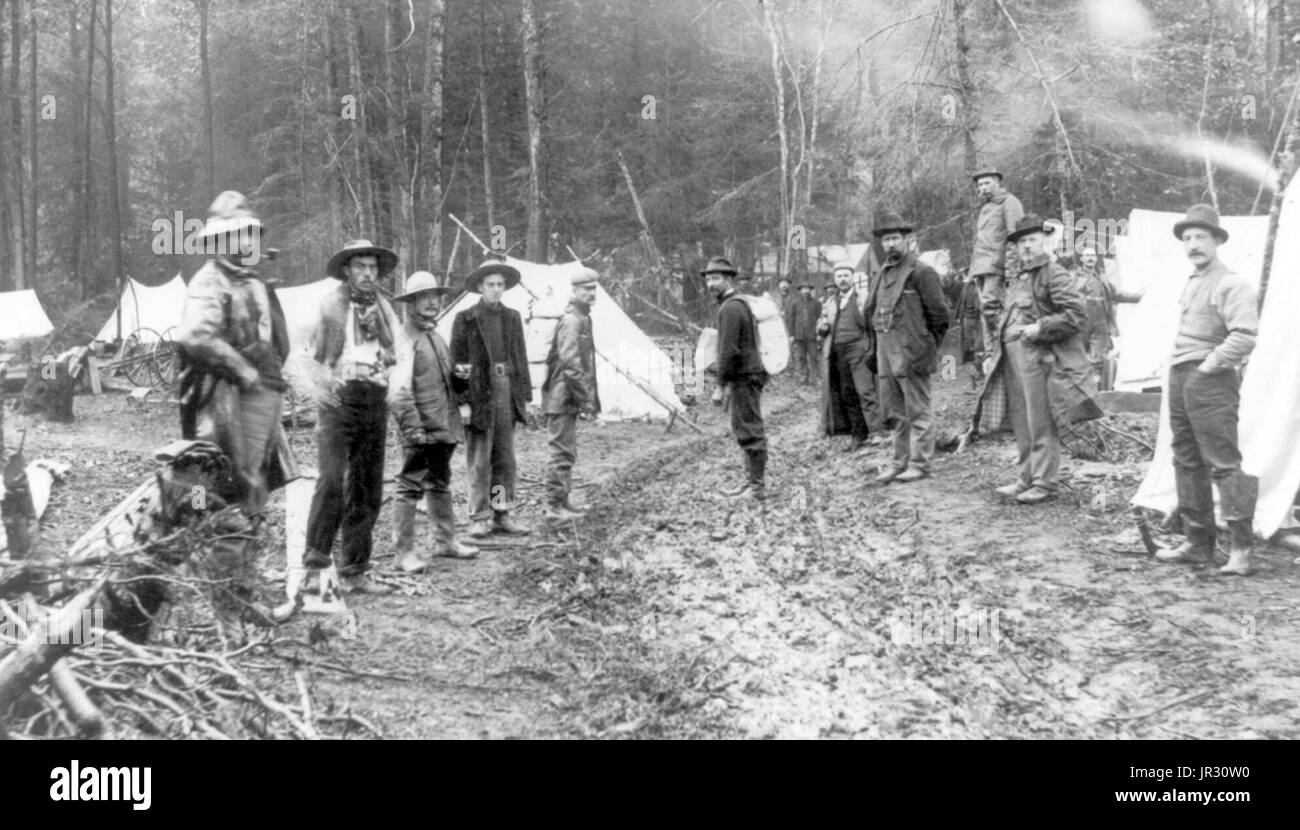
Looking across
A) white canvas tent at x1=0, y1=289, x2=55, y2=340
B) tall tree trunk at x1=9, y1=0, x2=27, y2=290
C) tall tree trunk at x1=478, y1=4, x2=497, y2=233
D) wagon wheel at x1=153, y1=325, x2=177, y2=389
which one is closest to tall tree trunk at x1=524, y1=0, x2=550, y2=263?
wagon wheel at x1=153, y1=325, x2=177, y2=389

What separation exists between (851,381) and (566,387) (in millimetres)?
3391

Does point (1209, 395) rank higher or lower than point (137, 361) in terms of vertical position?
lower

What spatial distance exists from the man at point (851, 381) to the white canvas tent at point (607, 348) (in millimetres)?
2881

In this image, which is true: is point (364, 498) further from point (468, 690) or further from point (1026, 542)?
point (1026, 542)

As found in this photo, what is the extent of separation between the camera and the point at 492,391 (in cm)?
638

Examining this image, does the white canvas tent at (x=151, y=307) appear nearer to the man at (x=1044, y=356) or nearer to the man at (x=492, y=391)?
the man at (x=492, y=391)

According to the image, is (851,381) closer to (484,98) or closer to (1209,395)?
(1209,395)

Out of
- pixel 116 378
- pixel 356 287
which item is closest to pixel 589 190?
pixel 116 378

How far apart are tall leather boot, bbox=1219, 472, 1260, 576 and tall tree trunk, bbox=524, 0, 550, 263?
10487 mm

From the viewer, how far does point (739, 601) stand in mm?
4797

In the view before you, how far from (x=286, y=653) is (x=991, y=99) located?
10457 mm

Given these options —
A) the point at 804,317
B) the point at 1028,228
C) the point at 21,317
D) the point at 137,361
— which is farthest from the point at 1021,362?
the point at 21,317

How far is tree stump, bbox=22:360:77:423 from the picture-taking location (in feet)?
36.7

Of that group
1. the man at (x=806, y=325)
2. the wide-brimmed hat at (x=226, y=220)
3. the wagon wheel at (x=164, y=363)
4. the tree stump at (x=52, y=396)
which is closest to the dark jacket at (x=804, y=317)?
the man at (x=806, y=325)
